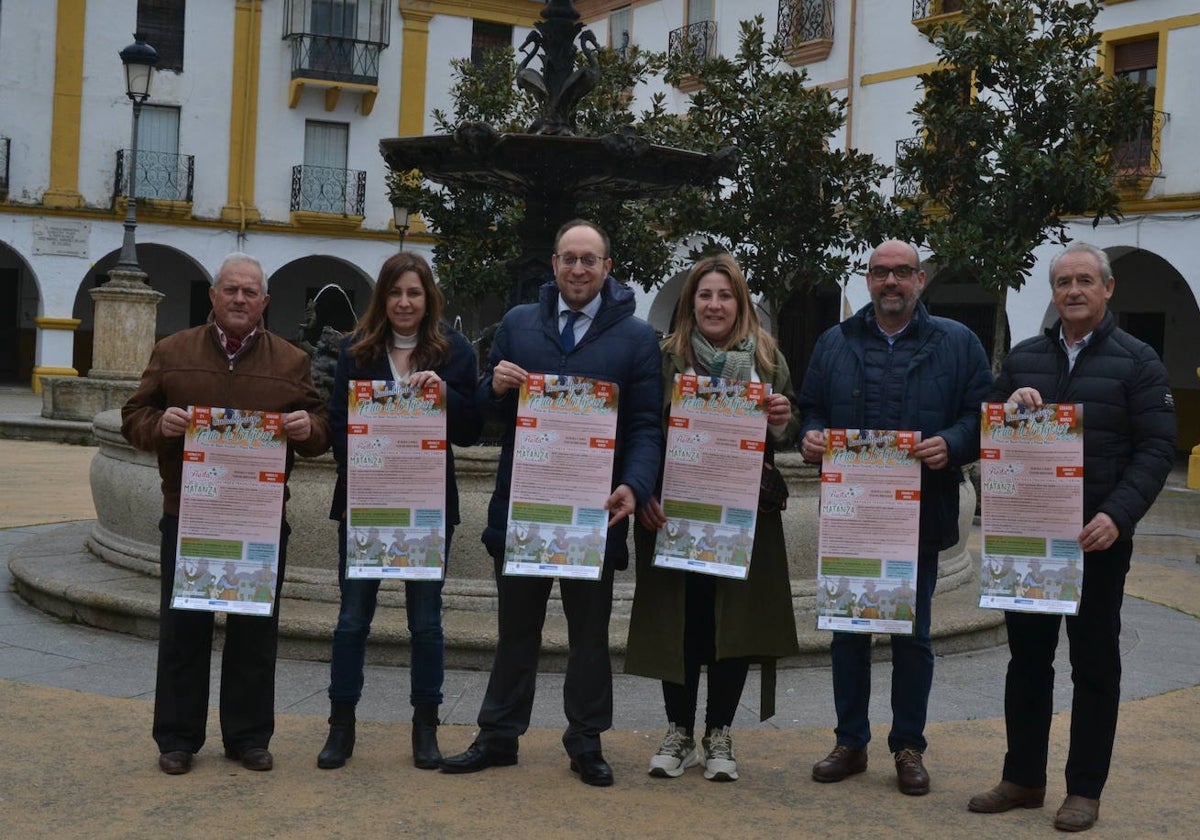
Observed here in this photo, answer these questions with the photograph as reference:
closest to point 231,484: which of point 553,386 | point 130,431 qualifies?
point 130,431

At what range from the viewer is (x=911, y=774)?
4.65 metres

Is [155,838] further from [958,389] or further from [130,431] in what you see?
[958,389]

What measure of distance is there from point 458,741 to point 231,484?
1.23 metres

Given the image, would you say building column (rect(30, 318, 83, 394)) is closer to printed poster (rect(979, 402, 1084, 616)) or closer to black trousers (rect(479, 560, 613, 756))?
black trousers (rect(479, 560, 613, 756))

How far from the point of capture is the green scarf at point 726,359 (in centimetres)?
467

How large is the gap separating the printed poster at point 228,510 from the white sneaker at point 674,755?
137 centimetres

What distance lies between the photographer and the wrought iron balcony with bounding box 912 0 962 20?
904 inches

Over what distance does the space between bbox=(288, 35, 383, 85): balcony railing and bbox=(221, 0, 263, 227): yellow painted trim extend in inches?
34.3

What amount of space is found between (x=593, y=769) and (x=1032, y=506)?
162 cm

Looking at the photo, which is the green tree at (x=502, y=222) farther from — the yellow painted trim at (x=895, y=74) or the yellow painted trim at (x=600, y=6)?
the yellow painted trim at (x=600, y=6)

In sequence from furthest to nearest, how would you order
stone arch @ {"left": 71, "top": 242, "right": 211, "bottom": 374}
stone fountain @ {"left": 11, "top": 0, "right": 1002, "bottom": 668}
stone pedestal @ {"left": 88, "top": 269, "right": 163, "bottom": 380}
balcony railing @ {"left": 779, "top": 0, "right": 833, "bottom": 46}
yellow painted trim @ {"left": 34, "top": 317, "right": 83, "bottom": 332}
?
stone arch @ {"left": 71, "top": 242, "right": 211, "bottom": 374}
yellow painted trim @ {"left": 34, "top": 317, "right": 83, "bottom": 332}
balcony railing @ {"left": 779, "top": 0, "right": 833, "bottom": 46}
stone pedestal @ {"left": 88, "top": 269, "right": 163, "bottom": 380}
stone fountain @ {"left": 11, "top": 0, "right": 1002, "bottom": 668}

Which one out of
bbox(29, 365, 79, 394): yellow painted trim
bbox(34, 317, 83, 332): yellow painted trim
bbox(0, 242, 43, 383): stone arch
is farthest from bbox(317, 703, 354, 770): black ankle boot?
bbox(0, 242, 43, 383): stone arch

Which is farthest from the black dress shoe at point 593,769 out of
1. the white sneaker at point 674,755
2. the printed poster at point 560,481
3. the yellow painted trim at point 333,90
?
the yellow painted trim at point 333,90

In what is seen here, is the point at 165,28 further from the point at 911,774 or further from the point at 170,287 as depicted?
the point at 911,774
